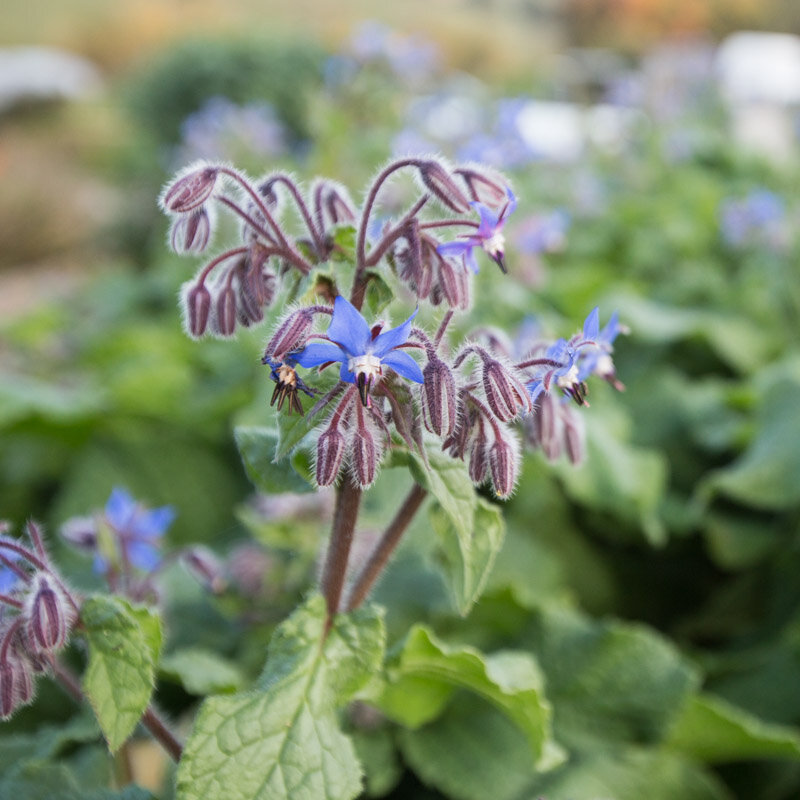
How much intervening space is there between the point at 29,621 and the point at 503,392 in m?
0.65

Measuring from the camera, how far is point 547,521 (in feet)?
8.43

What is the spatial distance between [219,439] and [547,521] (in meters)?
1.08

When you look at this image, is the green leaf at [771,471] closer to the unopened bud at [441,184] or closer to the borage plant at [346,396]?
the borage plant at [346,396]

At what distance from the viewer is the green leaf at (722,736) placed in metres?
1.70

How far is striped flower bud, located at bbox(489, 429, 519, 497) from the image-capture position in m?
1.14

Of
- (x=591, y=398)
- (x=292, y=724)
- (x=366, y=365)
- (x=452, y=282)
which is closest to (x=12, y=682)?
(x=292, y=724)

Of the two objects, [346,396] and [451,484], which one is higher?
[346,396]

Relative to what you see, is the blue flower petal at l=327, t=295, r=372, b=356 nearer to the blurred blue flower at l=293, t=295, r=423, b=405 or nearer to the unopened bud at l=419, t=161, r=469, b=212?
the blurred blue flower at l=293, t=295, r=423, b=405

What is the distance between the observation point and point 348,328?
1003 mm

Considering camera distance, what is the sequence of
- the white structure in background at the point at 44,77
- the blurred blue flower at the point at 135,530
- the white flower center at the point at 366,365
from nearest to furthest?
1. the white flower center at the point at 366,365
2. the blurred blue flower at the point at 135,530
3. the white structure in background at the point at 44,77

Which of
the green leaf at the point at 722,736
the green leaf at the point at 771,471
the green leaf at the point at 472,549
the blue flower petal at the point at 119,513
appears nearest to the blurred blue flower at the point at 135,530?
the blue flower petal at the point at 119,513

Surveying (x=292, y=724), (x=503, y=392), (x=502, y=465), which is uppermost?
(x=503, y=392)

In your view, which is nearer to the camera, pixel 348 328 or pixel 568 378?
pixel 348 328

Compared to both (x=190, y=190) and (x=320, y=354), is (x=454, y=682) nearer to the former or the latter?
(x=320, y=354)
